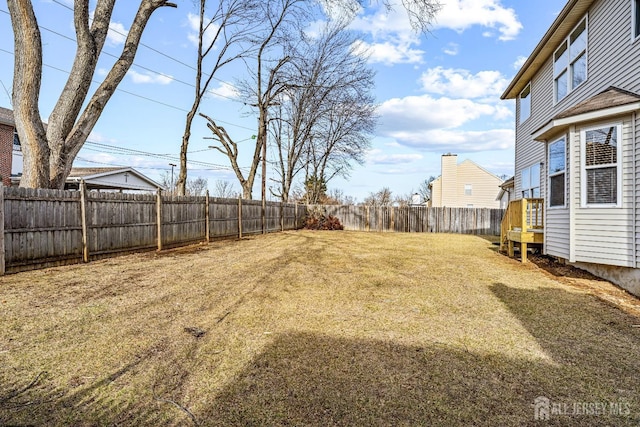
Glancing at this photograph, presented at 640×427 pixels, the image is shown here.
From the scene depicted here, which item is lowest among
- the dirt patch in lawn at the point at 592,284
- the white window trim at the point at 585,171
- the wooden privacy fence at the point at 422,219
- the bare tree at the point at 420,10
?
the dirt patch in lawn at the point at 592,284

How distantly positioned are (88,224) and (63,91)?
2918 millimetres

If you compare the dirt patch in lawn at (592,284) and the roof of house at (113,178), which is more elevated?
the roof of house at (113,178)

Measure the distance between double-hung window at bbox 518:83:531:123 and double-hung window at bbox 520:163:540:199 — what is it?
5.99ft

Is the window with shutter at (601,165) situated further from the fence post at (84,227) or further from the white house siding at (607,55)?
the fence post at (84,227)

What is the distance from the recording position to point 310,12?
48.5 ft

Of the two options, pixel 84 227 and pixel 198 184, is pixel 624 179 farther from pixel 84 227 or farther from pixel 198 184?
pixel 198 184

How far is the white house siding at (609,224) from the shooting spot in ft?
16.5

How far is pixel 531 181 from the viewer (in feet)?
32.8

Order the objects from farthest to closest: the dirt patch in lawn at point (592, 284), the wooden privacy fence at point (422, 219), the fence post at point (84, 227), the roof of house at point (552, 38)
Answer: the wooden privacy fence at point (422, 219)
the roof of house at point (552, 38)
the fence post at point (84, 227)
the dirt patch in lawn at point (592, 284)

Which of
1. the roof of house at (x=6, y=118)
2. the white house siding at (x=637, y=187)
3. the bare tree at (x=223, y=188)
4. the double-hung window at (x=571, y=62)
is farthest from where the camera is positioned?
the bare tree at (x=223, y=188)

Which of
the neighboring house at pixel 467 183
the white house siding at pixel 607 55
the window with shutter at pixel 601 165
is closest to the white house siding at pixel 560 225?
the window with shutter at pixel 601 165

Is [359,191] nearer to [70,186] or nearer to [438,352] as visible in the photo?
[70,186]

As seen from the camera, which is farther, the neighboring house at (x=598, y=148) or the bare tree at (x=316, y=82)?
the bare tree at (x=316, y=82)

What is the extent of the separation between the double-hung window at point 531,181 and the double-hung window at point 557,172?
291 centimetres
